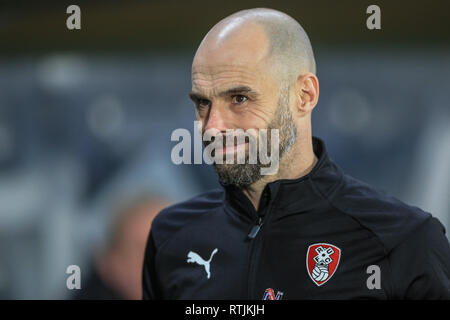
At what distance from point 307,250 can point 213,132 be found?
0.30 m

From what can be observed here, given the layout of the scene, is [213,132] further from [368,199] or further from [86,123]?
[86,123]

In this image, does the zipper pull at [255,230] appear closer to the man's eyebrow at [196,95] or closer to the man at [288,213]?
the man at [288,213]

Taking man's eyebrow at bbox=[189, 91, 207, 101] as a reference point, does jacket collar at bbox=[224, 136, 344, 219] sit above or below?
below

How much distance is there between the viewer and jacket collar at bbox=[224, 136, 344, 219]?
1.10 meters

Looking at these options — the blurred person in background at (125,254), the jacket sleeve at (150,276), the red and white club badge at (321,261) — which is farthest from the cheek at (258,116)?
the blurred person in background at (125,254)

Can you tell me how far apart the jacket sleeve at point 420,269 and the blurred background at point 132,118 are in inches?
27.9

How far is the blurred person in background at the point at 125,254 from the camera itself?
200 centimetres

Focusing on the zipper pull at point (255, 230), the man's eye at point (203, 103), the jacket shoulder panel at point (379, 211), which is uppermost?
the man's eye at point (203, 103)

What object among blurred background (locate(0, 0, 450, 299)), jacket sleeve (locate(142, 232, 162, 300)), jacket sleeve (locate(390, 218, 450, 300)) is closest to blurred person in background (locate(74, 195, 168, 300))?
blurred background (locate(0, 0, 450, 299))

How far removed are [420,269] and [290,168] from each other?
1.04 ft

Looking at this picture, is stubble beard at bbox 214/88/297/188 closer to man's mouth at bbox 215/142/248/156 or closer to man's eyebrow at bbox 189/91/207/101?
man's mouth at bbox 215/142/248/156

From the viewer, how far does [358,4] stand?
1.49 m

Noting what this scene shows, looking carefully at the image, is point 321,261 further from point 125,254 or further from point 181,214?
point 125,254

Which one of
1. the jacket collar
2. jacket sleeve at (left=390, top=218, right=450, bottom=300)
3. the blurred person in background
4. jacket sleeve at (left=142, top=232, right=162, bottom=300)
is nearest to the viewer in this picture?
jacket sleeve at (left=390, top=218, right=450, bottom=300)
